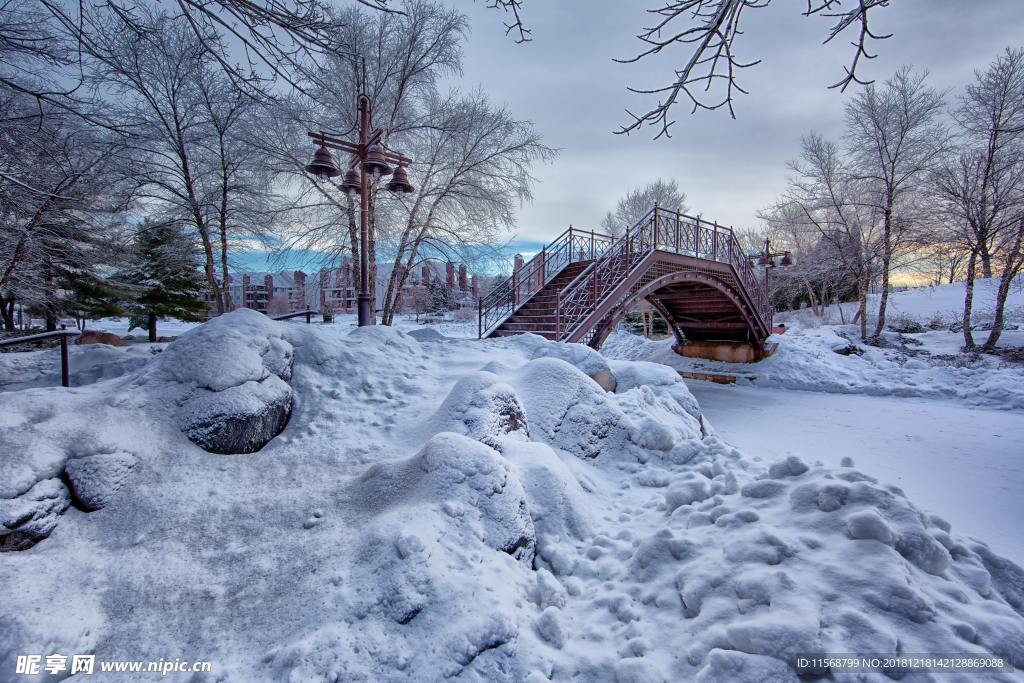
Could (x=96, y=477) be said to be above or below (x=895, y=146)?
below

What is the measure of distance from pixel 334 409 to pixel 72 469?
6.28 feet

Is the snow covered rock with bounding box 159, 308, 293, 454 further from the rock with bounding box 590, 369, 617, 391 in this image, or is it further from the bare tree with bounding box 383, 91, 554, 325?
the bare tree with bounding box 383, 91, 554, 325

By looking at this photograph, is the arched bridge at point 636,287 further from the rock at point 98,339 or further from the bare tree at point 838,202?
the rock at point 98,339

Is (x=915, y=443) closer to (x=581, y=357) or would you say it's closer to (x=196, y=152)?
(x=581, y=357)

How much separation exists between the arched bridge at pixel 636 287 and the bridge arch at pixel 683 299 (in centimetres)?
3

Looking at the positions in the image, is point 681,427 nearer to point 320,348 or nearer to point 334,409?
point 334,409

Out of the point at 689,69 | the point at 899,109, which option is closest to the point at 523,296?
the point at 689,69

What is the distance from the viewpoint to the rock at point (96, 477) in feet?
8.04

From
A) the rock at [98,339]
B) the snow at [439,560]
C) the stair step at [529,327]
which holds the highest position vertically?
the stair step at [529,327]

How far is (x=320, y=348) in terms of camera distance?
479 centimetres

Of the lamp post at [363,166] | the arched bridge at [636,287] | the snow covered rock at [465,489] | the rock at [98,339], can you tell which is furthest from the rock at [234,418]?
the rock at [98,339]

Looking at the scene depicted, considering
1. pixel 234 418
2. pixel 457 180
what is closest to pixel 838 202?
pixel 457 180

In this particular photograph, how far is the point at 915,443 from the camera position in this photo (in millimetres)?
7695

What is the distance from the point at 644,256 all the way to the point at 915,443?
6.85 metres
